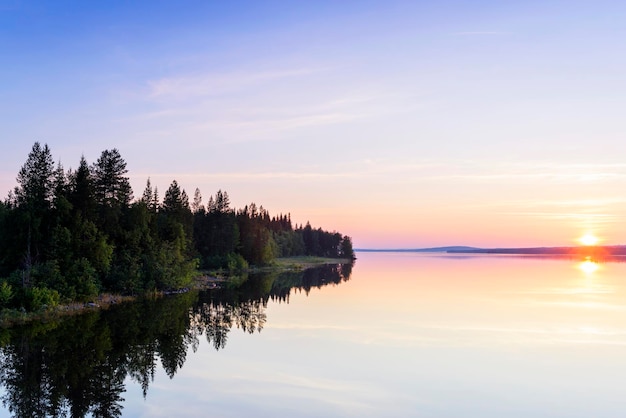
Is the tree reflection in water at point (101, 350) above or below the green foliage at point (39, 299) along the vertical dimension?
below

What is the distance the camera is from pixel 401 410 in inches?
835

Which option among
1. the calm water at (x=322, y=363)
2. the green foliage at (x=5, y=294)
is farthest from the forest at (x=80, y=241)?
the calm water at (x=322, y=363)

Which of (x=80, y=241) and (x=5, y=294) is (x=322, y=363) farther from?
(x=80, y=241)

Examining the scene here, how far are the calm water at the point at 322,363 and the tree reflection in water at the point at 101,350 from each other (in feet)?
0.33

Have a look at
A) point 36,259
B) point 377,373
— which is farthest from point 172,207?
point 377,373

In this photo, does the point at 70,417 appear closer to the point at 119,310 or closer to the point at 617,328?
the point at 119,310

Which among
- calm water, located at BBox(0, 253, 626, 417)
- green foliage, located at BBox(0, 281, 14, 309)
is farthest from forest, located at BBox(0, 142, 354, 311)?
calm water, located at BBox(0, 253, 626, 417)

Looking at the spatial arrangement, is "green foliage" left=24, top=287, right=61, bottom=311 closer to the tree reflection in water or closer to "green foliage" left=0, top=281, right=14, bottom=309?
"green foliage" left=0, top=281, right=14, bottom=309

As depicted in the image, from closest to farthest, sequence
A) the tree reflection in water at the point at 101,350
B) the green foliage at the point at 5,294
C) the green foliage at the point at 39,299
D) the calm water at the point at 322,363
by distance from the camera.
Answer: the calm water at the point at 322,363 → the tree reflection in water at the point at 101,350 → the green foliage at the point at 5,294 → the green foliage at the point at 39,299

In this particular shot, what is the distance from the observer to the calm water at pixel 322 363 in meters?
21.7

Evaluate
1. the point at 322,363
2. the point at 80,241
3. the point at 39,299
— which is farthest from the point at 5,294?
the point at 322,363

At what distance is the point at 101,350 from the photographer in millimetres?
31531

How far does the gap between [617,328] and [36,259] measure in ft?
170

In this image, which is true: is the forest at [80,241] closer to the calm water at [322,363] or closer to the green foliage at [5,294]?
the green foliage at [5,294]
